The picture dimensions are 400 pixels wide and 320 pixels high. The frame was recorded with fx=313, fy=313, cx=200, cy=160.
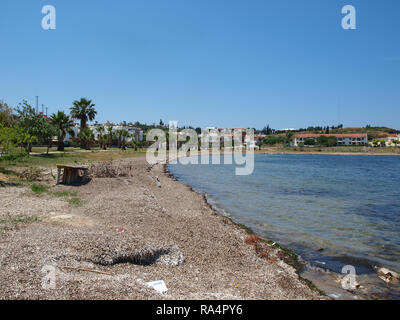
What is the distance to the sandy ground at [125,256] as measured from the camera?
561cm

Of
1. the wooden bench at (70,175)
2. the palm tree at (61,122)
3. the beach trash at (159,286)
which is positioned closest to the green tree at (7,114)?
the palm tree at (61,122)

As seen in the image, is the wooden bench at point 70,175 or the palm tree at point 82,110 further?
the palm tree at point 82,110

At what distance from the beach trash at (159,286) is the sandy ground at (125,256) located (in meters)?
0.12

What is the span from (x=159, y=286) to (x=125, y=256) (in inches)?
60.4

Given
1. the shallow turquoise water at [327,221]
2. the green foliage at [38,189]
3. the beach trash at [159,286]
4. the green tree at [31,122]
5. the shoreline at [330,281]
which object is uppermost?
the green tree at [31,122]

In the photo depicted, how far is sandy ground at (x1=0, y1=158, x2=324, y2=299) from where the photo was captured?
5605 millimetres

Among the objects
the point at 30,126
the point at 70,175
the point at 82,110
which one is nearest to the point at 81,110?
the point at 82,110

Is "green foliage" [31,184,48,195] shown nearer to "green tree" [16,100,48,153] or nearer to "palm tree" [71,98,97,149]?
"green tree" [16,100,48,153]

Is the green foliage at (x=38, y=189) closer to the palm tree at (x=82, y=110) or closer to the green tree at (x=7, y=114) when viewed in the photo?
the green tree at (x=7, y=114)

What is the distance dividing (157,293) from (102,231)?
A: 3640mm

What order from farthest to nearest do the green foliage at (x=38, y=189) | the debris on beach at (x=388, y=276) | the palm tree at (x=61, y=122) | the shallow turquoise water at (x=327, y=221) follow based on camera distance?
the palm tree at (x=61, y=122) → the green foliage at (x=38, y=189) → the shallow turquoise water at (x=327, y=221) → the debris on beach at (x=388, y=276)

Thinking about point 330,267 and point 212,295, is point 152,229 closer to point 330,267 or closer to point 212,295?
point 212,295

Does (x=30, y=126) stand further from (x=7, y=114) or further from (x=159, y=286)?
(x=159, y=286)

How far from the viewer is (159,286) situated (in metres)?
6.21
